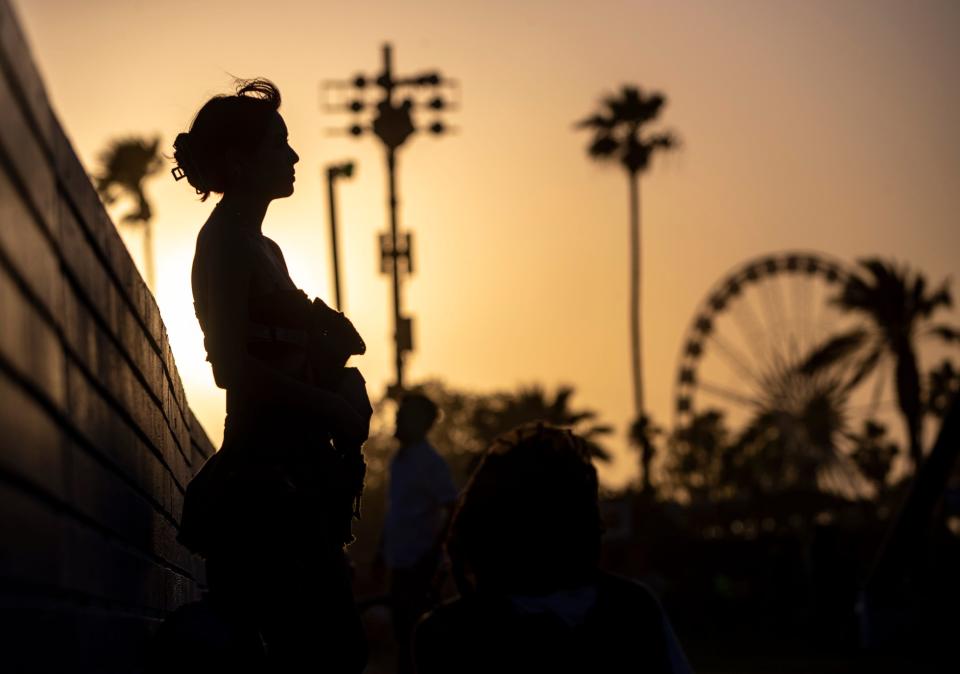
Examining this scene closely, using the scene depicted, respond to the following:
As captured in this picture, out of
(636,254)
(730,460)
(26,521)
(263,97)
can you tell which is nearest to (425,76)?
(263,97)

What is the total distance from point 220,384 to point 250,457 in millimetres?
166

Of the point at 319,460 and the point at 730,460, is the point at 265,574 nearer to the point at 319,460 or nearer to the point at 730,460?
the point at 319,460

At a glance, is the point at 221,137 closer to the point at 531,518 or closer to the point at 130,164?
the point at 531,518

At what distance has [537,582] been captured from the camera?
10.1ft

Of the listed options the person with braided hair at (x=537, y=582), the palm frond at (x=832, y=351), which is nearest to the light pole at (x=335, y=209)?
the person with braided hair at (x=537, y=582)

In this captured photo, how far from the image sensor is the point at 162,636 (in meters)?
3.86

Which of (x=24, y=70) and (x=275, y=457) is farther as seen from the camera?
(x=275, y=457)

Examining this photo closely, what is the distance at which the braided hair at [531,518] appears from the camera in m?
3.05

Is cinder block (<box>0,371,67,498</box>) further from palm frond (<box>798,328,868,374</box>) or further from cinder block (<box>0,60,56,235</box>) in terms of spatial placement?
palm frond (<box>798,328,868,374</box>)

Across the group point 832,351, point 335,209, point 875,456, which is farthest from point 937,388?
point 335,209

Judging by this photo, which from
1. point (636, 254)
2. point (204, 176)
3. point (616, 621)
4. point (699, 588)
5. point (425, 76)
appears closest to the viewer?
point (616, 621)

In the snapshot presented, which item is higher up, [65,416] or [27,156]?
[27,156]

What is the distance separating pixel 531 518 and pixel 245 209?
4.34 feet

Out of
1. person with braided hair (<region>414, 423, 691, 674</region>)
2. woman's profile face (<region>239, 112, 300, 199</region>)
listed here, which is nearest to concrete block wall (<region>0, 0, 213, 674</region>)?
woman's profile face (<region>239, 112, 300, 199</region>)
